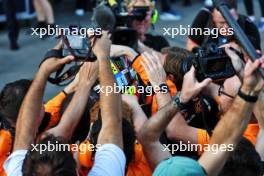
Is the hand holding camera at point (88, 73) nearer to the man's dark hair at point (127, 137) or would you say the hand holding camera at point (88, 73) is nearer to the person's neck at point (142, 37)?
the man's dark hair at point (127, 137)

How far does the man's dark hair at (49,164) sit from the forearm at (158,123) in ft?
1.75

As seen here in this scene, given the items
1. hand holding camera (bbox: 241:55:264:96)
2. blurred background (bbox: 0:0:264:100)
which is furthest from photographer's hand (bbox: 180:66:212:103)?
blurred background (bbox: 0:0:264:100)

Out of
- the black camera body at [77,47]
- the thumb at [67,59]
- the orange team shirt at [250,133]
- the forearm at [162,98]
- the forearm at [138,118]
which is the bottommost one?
the orange team shirt at [250,133]

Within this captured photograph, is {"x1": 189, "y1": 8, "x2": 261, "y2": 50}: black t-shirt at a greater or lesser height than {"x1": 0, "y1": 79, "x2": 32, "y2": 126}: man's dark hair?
lesser

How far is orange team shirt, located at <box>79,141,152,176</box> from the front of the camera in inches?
111

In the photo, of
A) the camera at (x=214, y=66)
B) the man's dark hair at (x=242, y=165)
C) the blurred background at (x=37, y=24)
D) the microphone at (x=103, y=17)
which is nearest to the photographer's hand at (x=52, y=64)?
the camera at (x=214, y=66)

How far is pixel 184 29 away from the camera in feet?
26.6

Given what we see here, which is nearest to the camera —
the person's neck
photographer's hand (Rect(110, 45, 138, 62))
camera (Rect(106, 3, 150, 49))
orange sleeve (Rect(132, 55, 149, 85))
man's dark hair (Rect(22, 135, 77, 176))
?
man's dark hair (Rect(22, 135, 77, 176))

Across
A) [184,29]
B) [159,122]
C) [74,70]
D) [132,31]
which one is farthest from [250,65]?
[184,29]

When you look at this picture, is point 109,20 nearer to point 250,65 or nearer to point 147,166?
point 147,166

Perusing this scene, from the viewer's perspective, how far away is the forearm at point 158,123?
9.02 ft

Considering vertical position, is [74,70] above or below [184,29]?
above

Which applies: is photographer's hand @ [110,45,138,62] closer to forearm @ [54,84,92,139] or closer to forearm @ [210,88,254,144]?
forearm @ [54,84,92,139]

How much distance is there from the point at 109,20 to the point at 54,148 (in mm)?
1646
